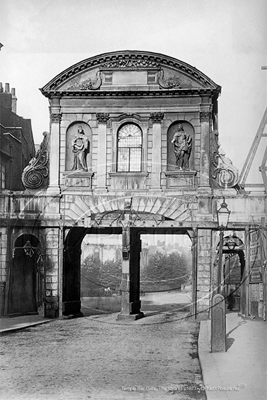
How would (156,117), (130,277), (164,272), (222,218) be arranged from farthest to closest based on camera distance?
1. (222,218)
2. (130,277)
3. (156,117)
4. (164,272)

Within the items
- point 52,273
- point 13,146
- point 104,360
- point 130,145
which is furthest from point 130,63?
point 104,360

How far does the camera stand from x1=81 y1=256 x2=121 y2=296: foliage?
14945 millimetres

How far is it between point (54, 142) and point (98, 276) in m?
3.48

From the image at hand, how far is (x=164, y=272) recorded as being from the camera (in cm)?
Result: 1500

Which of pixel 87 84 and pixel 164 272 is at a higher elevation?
pixel 87 84

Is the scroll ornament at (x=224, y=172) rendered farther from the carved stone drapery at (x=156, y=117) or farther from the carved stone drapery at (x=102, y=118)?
the carved stone drapery at (x=102, y=118)

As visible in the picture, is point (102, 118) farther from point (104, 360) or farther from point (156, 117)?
point (104, 360)

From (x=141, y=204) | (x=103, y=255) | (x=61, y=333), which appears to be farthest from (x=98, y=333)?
(x=141, y=204)

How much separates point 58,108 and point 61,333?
214 inches

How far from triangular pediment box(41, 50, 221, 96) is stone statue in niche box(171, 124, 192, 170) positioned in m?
1.15

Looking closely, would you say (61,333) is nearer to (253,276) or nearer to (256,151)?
(253,276)

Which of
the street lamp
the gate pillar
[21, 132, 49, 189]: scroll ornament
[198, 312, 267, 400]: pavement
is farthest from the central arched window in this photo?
[198, 312, 267, 400]: pavement

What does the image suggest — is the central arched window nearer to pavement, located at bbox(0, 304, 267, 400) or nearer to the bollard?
the bollard

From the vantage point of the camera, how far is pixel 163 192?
15.2m
